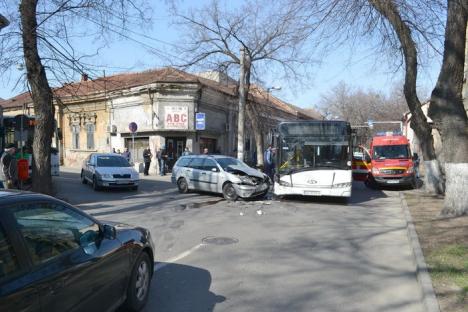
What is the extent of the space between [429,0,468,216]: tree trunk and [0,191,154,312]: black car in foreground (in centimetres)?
826

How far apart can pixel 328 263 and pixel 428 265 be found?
4.86 feet

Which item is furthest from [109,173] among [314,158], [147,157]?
[147,157]

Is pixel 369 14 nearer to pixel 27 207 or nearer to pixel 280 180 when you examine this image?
pixel 280 180

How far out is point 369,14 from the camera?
14016 millimetres

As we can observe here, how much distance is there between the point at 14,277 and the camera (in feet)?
9.78

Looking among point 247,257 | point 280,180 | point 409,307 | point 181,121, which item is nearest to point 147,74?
point 181,121

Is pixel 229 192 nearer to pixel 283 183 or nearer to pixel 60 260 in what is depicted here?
pixel 283 183

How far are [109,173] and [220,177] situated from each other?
4.66 metres

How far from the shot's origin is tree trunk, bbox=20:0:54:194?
12.5 metres

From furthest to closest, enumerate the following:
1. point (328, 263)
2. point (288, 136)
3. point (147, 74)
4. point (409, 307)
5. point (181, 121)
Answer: point (147, 74)
point (181, 121)
point (288, 136)
point (328, 263)
point (409, 307)

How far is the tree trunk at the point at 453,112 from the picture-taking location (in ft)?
33.9

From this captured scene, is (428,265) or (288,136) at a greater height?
(288,136)

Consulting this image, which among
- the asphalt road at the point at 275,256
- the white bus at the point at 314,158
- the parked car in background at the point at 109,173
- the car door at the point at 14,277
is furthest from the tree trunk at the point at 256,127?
the car door at the point at 14,277

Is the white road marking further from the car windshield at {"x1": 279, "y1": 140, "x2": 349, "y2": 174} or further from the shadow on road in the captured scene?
the car windshield at {"x1": 279, "y1": 140, "x2": 349, "y2": 174}
